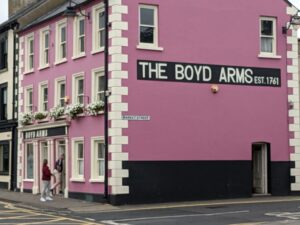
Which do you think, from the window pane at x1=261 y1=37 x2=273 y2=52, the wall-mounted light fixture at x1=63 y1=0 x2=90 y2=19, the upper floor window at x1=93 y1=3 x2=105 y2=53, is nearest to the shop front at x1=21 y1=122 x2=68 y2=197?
the upper floor window at x1=93 y1=3 x2=105 y2=53

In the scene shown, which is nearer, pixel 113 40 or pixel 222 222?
pixel 222 222

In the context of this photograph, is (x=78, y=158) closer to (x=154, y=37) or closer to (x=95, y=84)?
(x=95, y=84)

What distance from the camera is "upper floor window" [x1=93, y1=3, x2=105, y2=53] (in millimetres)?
26234

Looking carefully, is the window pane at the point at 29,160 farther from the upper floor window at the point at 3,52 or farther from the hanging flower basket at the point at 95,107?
the hanging flower basket at the point at 95,107

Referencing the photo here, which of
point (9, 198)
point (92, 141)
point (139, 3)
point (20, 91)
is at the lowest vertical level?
point (9, 198)

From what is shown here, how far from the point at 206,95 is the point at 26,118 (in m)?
10.0

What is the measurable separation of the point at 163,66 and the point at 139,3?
8.77 ft

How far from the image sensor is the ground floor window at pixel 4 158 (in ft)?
116

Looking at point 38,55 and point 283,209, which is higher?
point 38,55

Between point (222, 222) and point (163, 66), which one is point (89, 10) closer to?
point (163, 66)

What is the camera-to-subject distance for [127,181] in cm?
2452

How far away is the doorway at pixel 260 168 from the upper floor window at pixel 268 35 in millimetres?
4139

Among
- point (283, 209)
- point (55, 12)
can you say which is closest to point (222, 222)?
point (283, 209)

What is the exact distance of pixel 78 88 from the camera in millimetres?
28062
